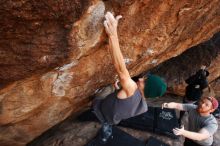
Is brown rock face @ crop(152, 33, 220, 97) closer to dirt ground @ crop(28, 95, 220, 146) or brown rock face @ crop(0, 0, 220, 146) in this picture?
dirt ground @ crop(28, 95, 220, 146)

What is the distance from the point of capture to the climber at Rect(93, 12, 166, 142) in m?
3.10

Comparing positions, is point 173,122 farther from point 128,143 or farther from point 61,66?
point 61,66

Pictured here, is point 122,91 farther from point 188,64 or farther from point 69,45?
point 188,64

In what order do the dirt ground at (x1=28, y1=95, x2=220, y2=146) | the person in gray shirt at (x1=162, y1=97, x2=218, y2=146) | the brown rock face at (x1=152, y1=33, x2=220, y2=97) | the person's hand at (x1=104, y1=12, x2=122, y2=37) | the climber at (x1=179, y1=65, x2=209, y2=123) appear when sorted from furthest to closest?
the brown rock face at (x1=152, y1=33, x2=220, y2=97)
the climber at (x1=179, y1=65, x2=209, y2=123)
the dirt ground at (x1=28, y1=95, x2=220, y2=146)
the person in gray shirt at (x1=162, y1=97, x2=218, y2=146)
the person's hand at (x1=104, y1=12, x2=122, y2=37)

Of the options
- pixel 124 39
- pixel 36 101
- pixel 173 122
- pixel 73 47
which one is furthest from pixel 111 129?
pixel 73 47

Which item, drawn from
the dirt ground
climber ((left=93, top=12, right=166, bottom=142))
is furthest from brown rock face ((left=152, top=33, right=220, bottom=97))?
climber ((left=93, top=12, right=166, bottom=142))

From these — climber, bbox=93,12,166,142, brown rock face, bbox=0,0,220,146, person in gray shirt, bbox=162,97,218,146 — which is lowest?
person in gray shirt, bbox=162,97,218,146

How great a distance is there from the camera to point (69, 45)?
3203mm

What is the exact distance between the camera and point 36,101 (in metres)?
4.09

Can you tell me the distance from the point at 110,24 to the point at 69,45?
469 mm

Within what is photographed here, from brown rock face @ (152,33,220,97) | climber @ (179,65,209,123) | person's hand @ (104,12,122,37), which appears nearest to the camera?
person's hand @ (104,12,122,37)

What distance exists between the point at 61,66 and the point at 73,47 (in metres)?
0.38

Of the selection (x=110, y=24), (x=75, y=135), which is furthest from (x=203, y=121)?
(x=75, y=135)

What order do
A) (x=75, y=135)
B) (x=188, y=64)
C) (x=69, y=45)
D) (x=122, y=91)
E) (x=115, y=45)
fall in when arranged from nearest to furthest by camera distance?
1. (x=115, y=45)
2. (x=69, y=45)
3. (x=122, y=91)
4. (x=75, y=135)
5. (x=188, y=64)
